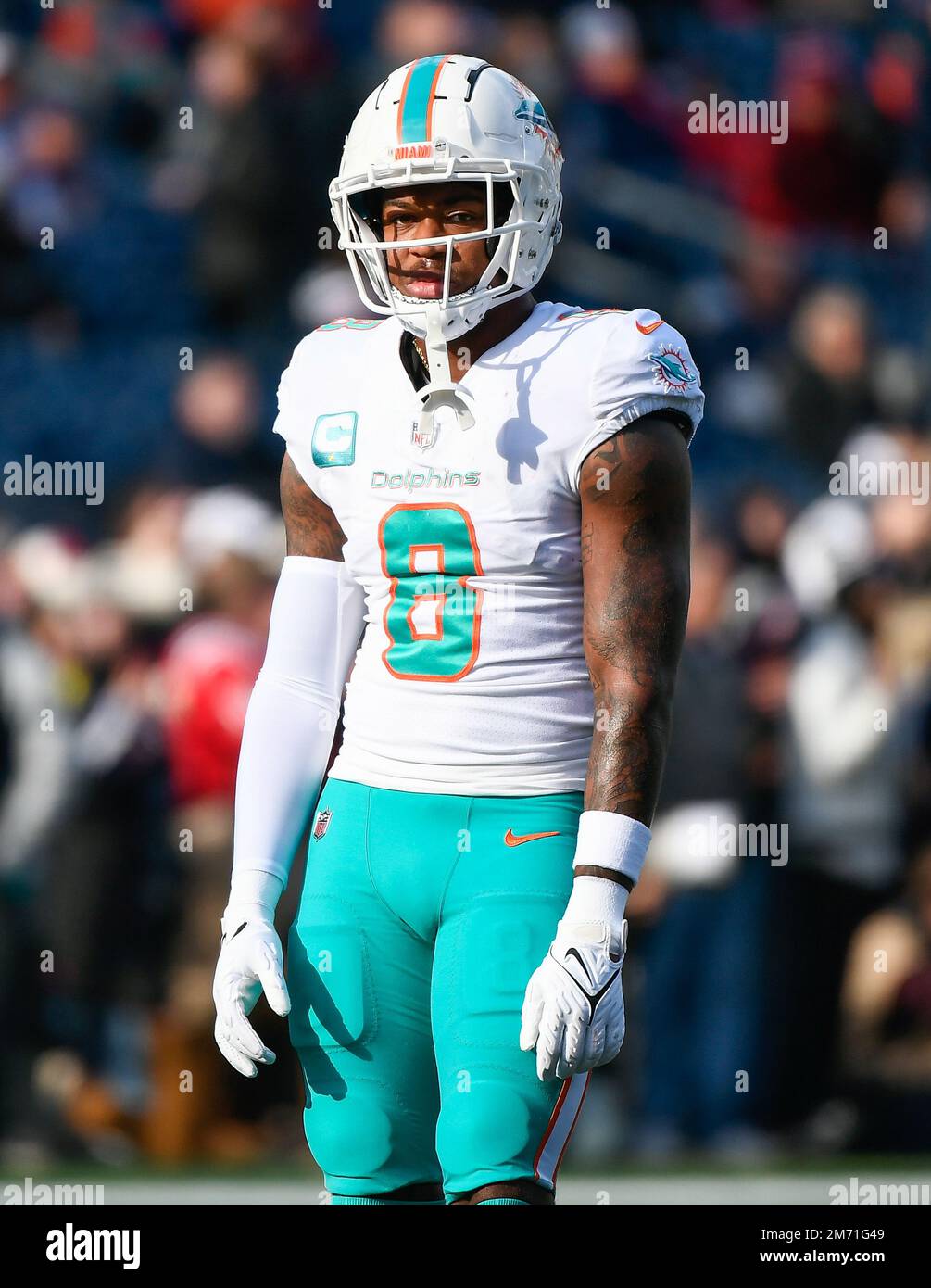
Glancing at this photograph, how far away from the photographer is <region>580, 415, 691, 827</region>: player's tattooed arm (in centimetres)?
262

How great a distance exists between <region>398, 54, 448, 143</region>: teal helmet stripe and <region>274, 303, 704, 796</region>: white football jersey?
318 millimetres

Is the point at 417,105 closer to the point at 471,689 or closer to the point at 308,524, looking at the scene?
the point at 308,524

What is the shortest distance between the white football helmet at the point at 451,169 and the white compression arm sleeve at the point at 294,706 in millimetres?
353

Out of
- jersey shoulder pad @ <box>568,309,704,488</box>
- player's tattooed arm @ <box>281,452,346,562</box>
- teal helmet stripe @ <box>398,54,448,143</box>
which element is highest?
teal helmet stripe @ <box>398,54,448,143</box>

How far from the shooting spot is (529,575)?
2717mm

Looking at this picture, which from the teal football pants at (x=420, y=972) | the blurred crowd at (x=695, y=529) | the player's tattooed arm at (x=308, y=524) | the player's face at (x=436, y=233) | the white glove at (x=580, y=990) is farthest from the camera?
the blurred crowd at (x=695, y=529)

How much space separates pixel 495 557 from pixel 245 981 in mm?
679

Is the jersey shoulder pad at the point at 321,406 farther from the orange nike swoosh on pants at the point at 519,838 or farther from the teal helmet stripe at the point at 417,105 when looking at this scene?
the orange nike swoosh on pants at the point at 519,838

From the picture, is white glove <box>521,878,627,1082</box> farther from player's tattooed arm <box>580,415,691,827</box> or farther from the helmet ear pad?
the helmet ear pad

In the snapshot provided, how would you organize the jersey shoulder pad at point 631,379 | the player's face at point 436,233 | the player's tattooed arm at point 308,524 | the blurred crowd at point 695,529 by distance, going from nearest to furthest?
the jersey shoulder pad at point 631,379 → the player's face at point 436,233 → the player's tattooed arm at point 308,524 → the blurred crowd at point 695,529

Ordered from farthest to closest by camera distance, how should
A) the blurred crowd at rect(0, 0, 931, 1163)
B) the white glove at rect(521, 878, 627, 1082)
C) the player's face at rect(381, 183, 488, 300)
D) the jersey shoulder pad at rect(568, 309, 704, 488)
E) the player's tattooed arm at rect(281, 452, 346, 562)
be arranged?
1. the blurred crowd at rect(0, 0, 931, 1163)
2. the player's tattooed arm at rect(281, 452, 346, 562)
3. the player's face at rect(381, 183, 488, 300)
4. the jersey shoulder pad at rect(568, 309, 704, 488)
5. the white glove at rect(521, 878, 627, 1082)

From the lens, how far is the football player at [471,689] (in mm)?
2584

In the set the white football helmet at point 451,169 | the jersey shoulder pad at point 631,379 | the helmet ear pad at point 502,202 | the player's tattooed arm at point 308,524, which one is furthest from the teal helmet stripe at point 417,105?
the player's tattooed arm at point 308,524

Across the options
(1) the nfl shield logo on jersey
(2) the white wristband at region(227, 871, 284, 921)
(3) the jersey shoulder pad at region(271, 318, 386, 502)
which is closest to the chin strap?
(1) the nfl shield logo on jersey
